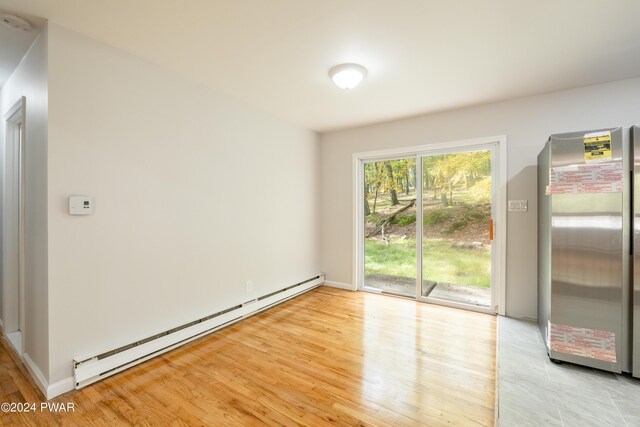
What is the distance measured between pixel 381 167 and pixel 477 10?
8.24 feet

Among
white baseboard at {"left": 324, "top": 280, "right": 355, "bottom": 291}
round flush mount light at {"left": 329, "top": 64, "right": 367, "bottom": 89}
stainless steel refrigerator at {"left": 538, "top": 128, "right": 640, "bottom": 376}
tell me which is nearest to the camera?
stainless steel refrigerator at {"left": 538, "top": 128, "right": 640, "bottom": 376}

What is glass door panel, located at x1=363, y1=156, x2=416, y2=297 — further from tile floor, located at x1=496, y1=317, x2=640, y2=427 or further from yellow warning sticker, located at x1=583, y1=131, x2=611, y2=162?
yellow warning sticker, located at x1=583, y1=131, x2=611, y2=162

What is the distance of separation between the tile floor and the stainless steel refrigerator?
4.3 inches

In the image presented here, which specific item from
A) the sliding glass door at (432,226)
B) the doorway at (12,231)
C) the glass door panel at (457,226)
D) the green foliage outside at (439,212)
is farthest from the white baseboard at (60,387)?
the glass door panel at (457,226)

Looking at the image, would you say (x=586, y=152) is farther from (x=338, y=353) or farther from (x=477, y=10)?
(x=338, y=353)

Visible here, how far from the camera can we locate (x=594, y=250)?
2.06 meters

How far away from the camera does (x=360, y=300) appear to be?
3.83 meters

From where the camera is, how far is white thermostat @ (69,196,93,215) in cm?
192

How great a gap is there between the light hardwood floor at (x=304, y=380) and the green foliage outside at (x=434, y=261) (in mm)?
625

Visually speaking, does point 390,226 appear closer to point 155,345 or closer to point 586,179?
point 586,179

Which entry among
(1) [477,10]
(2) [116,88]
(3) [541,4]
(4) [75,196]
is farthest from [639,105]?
(4) [75,196]

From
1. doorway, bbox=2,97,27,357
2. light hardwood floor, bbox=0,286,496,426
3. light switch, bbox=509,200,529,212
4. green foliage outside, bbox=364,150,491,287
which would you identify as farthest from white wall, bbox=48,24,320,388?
light switch, bbox=509,200,529,212

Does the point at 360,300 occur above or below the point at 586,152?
below

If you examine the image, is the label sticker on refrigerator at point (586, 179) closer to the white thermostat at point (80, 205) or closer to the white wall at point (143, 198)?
the white wall at point (143, 198)
